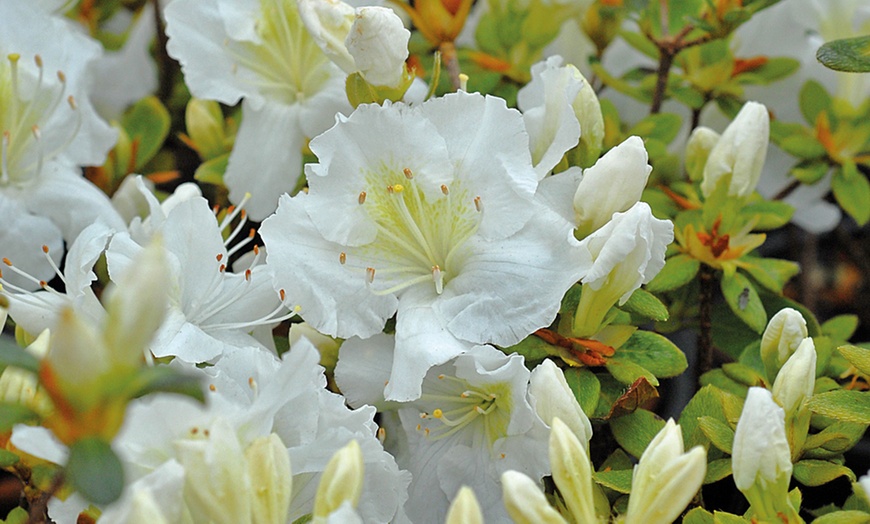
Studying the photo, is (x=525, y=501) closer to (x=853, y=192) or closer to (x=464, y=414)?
(x=464, y=414)

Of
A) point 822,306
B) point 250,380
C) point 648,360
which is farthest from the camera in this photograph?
point 822,306

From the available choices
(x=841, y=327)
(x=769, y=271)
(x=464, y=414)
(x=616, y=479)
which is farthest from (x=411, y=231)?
(x=841, y=327)

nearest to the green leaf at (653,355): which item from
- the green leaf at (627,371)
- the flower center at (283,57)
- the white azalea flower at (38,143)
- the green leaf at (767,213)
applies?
the green leaf at (627,371)

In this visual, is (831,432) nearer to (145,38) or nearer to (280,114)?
(280,114)

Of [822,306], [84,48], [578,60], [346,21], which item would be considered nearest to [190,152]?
[84,48]

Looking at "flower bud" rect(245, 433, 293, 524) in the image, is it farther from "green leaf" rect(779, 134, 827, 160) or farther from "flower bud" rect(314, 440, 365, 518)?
"green leaf" rect(779, 134, 827, 160)

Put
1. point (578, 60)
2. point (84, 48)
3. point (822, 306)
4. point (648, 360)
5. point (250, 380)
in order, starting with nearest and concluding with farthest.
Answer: point (250, 380) < point (648, 360) < point (84, 48) < point (578, 60) < point (822, 306)

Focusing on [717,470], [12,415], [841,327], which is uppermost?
[12,415]
